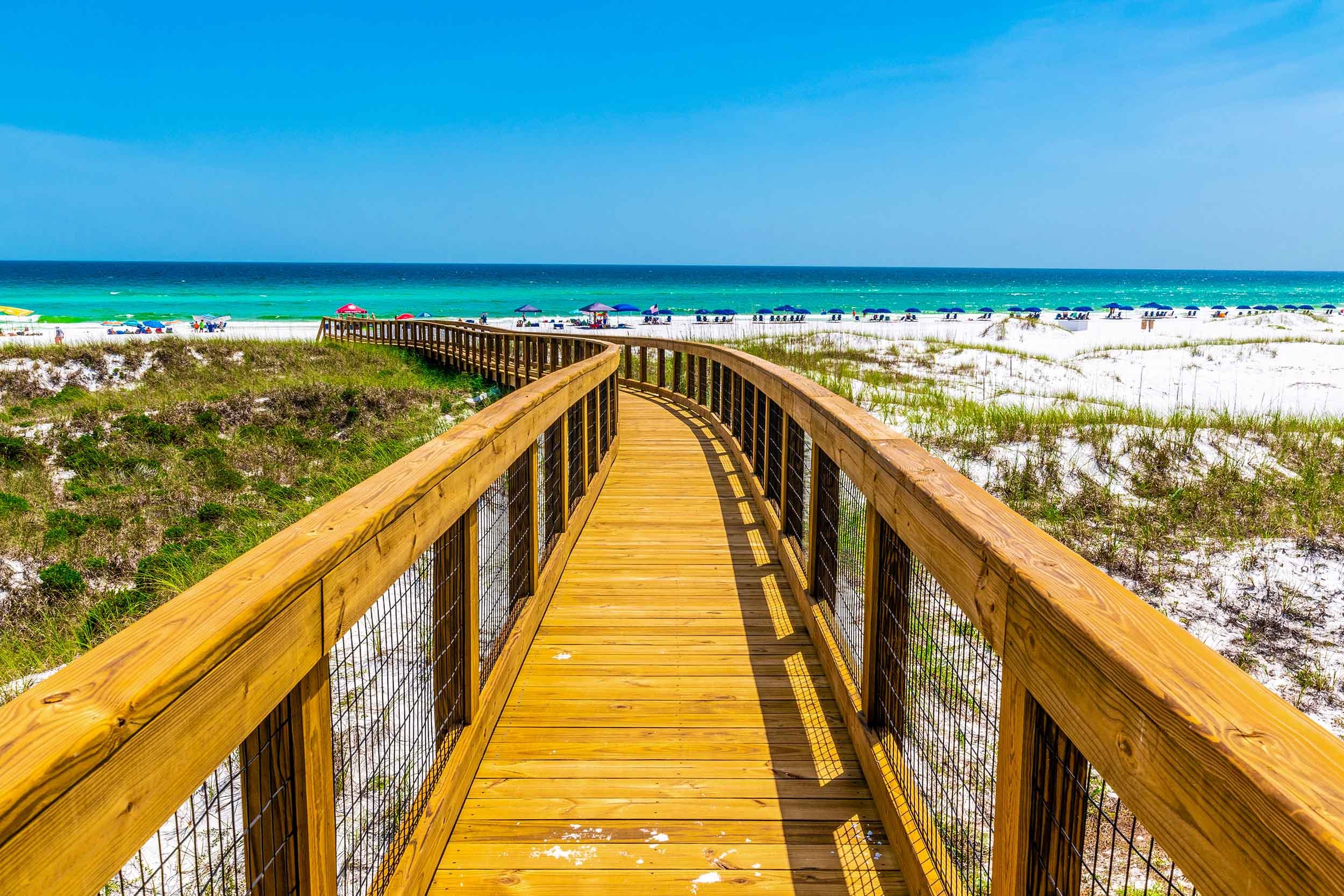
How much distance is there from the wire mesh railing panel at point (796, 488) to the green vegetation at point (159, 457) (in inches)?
198

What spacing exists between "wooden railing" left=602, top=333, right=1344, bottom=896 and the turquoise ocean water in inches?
2352

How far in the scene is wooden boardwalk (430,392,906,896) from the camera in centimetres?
262

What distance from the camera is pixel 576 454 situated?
6.72 meters

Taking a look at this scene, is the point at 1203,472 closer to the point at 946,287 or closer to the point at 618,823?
the point at 618,823

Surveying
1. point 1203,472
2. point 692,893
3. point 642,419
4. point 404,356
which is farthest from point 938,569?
point 404,356

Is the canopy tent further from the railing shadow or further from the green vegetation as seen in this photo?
the railing shadow

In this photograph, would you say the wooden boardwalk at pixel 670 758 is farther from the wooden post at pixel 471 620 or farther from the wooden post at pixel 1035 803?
the wooden post at pixel 1035 803

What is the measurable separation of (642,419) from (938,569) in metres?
10.6

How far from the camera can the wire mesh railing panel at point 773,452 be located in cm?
682

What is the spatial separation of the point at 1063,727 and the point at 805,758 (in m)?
1.88

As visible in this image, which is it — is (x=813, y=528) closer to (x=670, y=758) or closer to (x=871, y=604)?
(x=871, y=604)

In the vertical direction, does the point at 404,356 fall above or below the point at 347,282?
below

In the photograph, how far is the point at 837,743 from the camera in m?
3.36

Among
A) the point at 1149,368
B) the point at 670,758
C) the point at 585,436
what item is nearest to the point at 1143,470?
the point at 585,436
